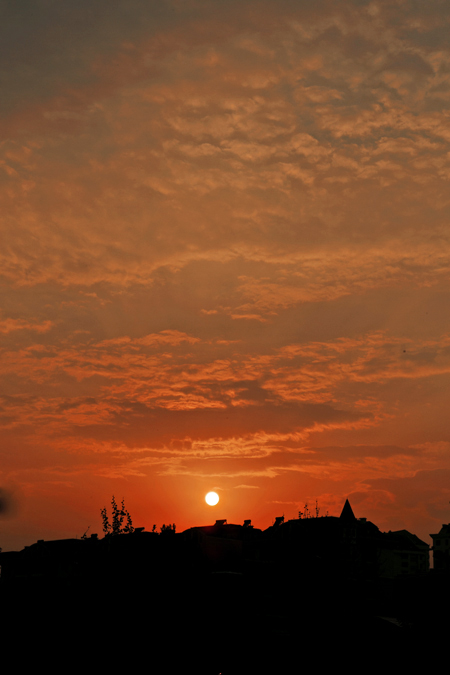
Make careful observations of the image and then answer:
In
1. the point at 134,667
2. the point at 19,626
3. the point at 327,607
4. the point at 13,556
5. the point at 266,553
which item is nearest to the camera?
the point at 134,667

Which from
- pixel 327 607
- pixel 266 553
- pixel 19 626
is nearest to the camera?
pixel 19 626

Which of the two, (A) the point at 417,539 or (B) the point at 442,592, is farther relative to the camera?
(A) the point at 417,539

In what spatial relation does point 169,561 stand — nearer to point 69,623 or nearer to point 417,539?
point 69,623

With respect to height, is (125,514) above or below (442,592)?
above

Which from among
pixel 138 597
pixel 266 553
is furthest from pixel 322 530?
pixel 138 597

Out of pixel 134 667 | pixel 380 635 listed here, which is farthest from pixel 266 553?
pixel 134 667

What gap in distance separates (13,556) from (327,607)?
210 ft

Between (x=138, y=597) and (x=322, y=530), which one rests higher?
(x=322, y=530)

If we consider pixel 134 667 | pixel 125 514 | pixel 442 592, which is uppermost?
pixel 125 514

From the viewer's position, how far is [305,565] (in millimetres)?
66125

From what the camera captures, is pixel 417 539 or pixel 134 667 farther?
pixel 417 539

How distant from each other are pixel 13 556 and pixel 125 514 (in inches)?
793

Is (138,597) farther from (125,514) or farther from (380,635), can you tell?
(125,514)

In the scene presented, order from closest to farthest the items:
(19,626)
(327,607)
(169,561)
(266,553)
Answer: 1. (19,626)
2. (327,607)
3. (169,561)
4. (266,553)
